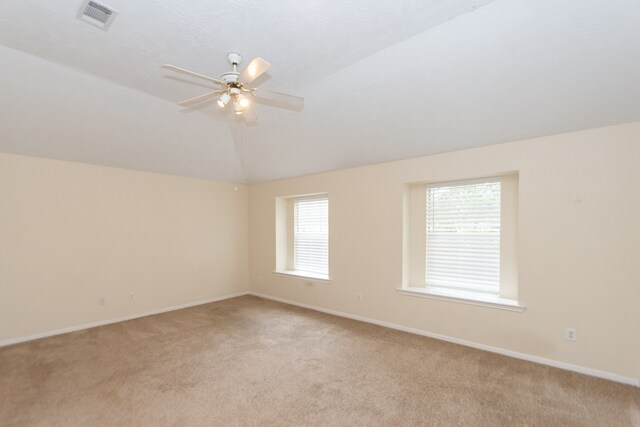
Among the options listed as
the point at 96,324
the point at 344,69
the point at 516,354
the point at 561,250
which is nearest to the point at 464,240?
the point at 561,250

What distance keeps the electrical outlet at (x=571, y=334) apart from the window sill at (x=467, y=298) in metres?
0.40

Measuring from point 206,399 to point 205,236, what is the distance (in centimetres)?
360

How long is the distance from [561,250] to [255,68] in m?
3.35

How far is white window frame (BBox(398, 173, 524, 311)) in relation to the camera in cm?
355

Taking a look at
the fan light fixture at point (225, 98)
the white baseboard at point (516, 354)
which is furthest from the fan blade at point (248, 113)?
the white baseboard at point (516, 354)

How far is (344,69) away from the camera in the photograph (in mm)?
3080

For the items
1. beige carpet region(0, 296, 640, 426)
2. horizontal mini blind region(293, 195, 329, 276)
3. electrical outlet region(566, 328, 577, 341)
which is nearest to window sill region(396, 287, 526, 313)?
electrical outlet region(566, 328, 577, 341)

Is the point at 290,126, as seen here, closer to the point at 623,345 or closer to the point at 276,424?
Answer: the point at 276,424

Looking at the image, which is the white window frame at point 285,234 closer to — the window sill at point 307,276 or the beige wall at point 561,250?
the window sill at point 307,276

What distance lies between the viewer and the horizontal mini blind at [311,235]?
5520 millimetres

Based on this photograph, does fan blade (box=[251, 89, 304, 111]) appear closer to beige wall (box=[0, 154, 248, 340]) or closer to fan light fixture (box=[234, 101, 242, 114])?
fan light fixture (box=[234, 101, 242, 114])

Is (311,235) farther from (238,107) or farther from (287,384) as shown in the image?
(238,107)

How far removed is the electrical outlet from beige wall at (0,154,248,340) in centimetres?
529

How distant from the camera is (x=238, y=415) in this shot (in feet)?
7.77
